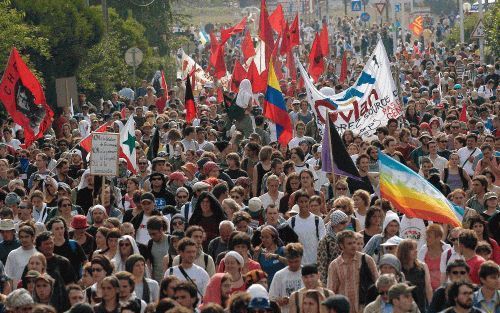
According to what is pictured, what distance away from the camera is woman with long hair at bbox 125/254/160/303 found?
13688mm

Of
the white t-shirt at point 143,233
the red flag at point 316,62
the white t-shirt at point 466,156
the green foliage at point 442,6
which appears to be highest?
the white t-shirt at point 143,233

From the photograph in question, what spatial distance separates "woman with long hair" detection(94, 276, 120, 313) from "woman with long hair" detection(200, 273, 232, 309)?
32.3 inches

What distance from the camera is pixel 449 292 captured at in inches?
477

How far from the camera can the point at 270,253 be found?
49.1ft

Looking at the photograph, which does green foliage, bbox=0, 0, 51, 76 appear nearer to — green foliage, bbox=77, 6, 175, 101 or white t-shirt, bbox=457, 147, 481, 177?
green foliage, bbox=77, 6, 175, 101

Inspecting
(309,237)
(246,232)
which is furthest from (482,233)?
(246,232)

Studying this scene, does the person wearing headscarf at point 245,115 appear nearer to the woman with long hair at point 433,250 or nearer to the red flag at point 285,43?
the red flag at point 285,43

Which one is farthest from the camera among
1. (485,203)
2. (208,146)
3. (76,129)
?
(76,129)

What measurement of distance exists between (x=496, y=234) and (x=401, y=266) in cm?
253

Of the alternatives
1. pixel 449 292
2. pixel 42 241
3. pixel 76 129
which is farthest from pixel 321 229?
pixel 76 129

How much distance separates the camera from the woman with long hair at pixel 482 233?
1490cm

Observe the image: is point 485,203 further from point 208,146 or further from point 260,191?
point 208,146

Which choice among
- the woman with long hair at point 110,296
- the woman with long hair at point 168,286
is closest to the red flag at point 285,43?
the woman with long hair at point 168,286

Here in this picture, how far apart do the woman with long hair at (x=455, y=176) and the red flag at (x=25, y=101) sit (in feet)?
21.1
